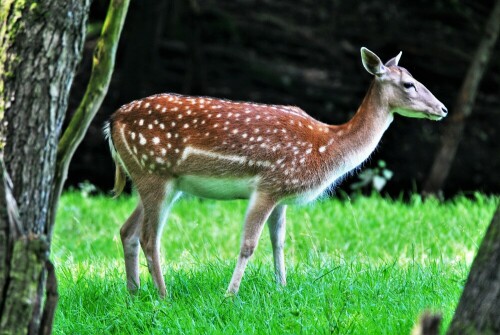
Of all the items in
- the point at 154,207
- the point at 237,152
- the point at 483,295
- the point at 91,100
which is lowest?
the point at 154,207

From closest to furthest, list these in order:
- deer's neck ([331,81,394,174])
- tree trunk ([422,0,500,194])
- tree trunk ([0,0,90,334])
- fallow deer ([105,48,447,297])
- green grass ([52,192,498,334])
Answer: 1. tree trunk ([0,0,90,334])
2. green grass ([52,192,498,334])
3. fallow deer ([105,48,447,297])
4. deer's neck ([331,81,394,174])
5. tree trunk ([422,0,500,194])

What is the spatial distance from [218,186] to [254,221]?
1.18 ft

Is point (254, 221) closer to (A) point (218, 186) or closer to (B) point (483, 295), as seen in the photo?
(A) point (218, 186)

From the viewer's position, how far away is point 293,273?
594cm

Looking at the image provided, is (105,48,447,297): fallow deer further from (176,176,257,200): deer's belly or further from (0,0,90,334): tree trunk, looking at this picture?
(0,0,90,334): tree trunk

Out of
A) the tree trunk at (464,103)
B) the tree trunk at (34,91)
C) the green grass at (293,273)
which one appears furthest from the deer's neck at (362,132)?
the tree trunk at (464,103)

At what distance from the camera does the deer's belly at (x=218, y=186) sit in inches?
231

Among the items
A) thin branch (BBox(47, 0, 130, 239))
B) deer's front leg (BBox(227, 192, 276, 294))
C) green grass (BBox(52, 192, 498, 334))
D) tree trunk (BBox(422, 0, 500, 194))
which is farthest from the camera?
tree trunk (BBox(422, 0, 500, 194))

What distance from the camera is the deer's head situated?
609cm

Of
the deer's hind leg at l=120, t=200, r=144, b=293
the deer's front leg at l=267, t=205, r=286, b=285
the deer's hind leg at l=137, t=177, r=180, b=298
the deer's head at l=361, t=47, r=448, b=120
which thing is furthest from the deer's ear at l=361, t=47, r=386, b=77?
the deer's hind leg at l=120, t=200, r=144, b=293

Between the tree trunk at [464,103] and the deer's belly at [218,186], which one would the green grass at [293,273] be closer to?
the deer's belly at [218,186]

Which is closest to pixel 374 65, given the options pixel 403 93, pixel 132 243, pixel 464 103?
pixel 403 93

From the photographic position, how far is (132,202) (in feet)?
31.3

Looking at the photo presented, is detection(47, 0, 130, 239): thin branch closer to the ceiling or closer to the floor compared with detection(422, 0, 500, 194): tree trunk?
closer to the ceiling
